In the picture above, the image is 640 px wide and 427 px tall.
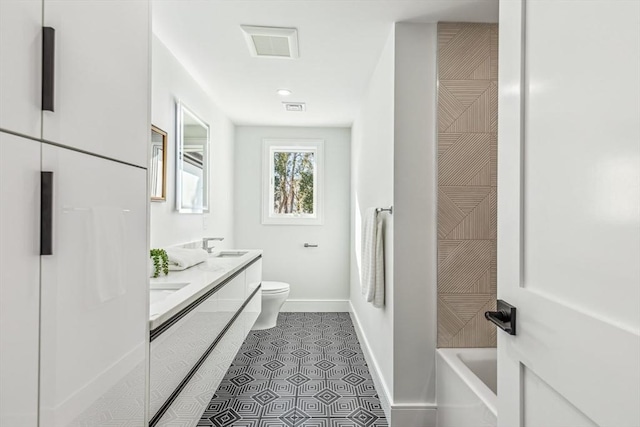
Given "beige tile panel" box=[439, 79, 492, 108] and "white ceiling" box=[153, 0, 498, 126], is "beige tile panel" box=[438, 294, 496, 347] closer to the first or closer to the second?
"beige tile panel" box=[439, 79, 492, 108]

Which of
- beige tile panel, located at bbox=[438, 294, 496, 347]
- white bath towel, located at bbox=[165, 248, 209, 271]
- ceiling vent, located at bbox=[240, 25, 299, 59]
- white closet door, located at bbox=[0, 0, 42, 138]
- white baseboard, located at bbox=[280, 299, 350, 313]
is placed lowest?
white baseboard, located at bbox=[280, 299, 350, 313]

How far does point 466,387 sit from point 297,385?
131cm

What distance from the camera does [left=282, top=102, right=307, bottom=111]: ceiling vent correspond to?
3486 mm

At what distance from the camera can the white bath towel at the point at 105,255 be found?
0.90 meters

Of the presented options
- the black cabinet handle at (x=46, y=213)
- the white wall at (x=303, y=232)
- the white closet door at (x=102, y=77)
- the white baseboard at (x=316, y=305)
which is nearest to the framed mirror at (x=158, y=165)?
the white closet door at (x=102, y=77)

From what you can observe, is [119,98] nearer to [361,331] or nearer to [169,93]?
[169,93]

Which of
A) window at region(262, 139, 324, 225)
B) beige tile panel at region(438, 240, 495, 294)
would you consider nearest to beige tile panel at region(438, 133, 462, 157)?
beige tile panel at region(438, 240, 495, 294)

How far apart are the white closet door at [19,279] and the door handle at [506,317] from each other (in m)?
1.02

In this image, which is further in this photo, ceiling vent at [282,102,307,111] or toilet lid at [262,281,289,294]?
toilet lid at [262,281,289,294]

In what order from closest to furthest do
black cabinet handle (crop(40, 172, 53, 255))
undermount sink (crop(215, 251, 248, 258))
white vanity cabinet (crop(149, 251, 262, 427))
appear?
black cabinet handle (crop(40, 172, 53, 255)) → white vanity cabinet (crop(149, 251, 262, 427)) → undermount sink (crop(215, 251, 248, 258))

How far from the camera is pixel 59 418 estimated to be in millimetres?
783

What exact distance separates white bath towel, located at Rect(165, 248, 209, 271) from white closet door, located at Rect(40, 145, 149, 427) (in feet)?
3.45

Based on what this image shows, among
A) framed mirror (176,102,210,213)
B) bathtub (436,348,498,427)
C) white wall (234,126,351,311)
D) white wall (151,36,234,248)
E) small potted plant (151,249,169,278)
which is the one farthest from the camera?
white wall (234,126,351,311)

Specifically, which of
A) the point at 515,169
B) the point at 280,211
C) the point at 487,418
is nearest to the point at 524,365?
the point at 515,169
